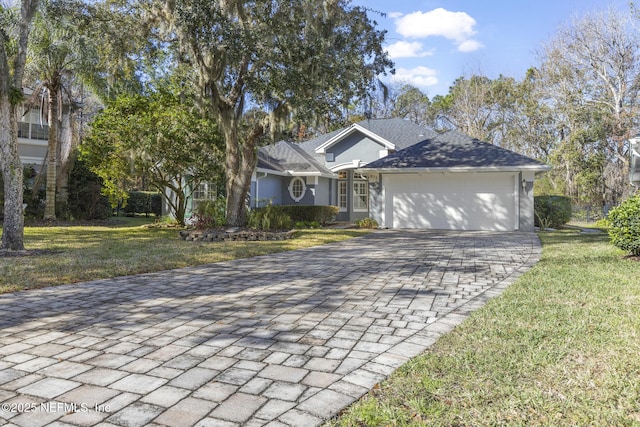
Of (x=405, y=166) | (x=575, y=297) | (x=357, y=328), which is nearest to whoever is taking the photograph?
(x=357, y=328)

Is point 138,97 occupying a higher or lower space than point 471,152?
higher

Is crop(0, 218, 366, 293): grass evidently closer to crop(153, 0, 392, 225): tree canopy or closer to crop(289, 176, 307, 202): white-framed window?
crop(153, 0, 392, 225): tree canopy

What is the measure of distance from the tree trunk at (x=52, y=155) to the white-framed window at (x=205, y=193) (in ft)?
17.0

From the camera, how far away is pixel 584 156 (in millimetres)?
23953

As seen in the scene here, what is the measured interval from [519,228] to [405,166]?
4.50 m

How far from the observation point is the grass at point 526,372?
227cm

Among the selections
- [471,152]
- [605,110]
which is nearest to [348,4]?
[471,152]

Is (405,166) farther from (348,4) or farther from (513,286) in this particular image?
(513,286)

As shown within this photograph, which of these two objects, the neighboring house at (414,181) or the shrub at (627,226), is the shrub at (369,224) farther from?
the shrub at (627,226)

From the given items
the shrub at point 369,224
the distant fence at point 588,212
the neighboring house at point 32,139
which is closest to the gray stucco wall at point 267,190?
the shrub at point 369,224

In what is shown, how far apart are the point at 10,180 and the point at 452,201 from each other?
13.2 meters

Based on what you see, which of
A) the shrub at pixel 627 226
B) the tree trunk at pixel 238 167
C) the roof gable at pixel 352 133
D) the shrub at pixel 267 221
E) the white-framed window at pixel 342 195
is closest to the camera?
the shrub at pixel 627 226

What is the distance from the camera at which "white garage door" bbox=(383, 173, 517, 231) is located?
1507 centimetres

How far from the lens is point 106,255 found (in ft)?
27.4
